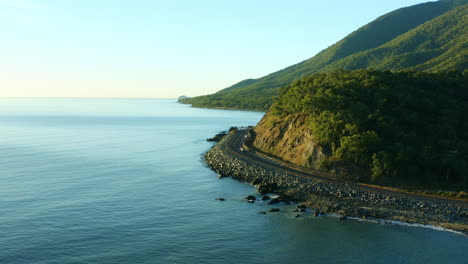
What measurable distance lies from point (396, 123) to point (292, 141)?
25568mm

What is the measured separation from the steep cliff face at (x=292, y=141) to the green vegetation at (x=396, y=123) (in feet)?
7.36

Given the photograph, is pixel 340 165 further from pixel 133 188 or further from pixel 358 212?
pixel 133 188

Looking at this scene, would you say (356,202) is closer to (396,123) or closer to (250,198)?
(250,198)

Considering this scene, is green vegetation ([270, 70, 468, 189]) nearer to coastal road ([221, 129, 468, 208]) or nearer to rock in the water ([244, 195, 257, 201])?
coastal road ([221, 129, 468, 208])

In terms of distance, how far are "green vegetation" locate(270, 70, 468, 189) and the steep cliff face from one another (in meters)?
2.24

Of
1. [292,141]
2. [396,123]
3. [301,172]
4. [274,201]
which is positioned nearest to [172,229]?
[274,201]

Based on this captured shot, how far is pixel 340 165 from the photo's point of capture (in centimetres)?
6875

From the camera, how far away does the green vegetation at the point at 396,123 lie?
61.8 m

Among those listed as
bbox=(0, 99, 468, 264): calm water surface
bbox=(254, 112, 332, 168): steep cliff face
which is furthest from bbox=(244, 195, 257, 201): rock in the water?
bbox=(254, 112, 332, 168): steep cliff face

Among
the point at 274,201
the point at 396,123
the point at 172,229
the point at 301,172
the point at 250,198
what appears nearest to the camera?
the point at 172,229

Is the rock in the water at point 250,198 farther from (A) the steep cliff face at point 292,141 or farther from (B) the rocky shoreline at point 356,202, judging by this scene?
(A) the steep cliff face at point 292,141

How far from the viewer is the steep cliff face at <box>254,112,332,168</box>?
76000mm

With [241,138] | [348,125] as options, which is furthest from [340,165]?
[241,138]

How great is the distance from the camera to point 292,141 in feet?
286
